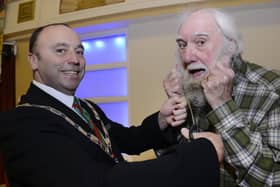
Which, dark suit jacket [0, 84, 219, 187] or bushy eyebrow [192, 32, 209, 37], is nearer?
dark suit jacket [0, 84, 219, 187]

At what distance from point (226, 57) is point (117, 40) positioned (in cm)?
142

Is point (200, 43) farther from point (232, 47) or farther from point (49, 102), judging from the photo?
point (49, 102)

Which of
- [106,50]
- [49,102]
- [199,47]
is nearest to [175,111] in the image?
[199,47]

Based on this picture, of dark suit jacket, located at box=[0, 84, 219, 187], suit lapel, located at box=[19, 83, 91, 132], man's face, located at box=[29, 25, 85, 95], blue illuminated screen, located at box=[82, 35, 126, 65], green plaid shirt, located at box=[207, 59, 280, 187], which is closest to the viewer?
dark suit jacket, located at box=[0, 84, 219, 187]

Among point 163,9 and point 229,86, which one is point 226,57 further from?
point 163,9

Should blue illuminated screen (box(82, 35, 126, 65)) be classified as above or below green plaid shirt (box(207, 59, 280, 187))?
above

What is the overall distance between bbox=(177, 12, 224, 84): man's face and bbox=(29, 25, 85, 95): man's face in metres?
0.47

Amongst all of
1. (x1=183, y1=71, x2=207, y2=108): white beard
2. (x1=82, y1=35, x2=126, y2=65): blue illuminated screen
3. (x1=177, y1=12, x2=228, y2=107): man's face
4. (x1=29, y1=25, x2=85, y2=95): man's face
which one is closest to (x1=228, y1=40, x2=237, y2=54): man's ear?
(x1=177, y1=12, x2=228, y2=107): man's face

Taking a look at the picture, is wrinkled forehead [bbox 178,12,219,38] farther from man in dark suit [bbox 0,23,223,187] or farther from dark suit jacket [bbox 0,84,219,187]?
dark suit jacket [bbox 0,84,219,187]

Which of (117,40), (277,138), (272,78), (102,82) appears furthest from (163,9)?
(277,138)

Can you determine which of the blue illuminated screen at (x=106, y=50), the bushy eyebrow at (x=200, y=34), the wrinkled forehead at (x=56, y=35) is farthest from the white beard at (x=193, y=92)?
the blue illuminated screen at (x=106, y=50)

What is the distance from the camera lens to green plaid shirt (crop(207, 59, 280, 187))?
0.90 metres

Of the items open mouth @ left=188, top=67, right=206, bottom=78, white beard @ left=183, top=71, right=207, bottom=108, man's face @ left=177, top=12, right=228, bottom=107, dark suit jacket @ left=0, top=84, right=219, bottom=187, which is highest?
man's face @ left=177, top=12, right=228, bottom=107

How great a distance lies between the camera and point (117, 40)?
2438 millimetres
